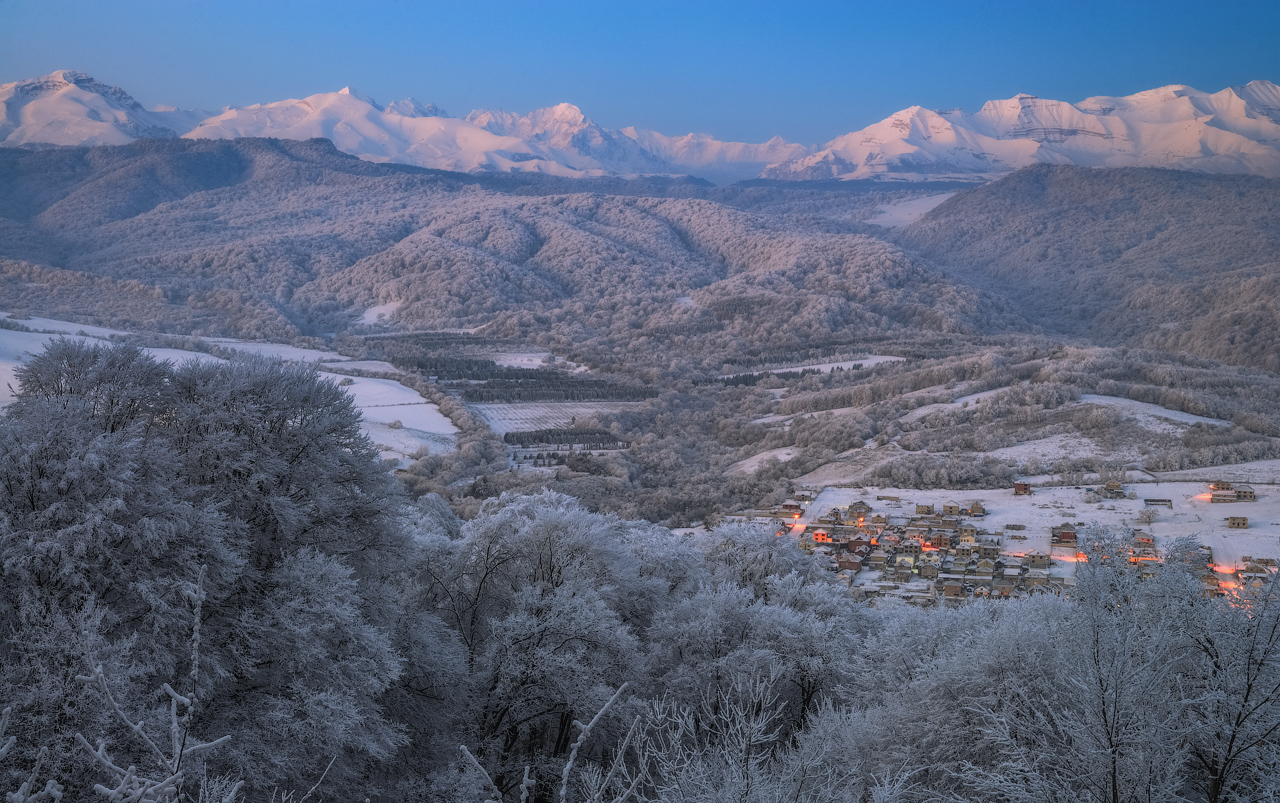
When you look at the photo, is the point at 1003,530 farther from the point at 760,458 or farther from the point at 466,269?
the point at 466,269

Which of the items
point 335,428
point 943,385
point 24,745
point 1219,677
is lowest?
point 943,385

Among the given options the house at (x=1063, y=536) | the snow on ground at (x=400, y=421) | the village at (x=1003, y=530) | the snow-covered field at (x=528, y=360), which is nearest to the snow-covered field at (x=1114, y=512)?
the village at (x=1003, y=530)

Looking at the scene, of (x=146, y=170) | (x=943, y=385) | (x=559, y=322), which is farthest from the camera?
(x=146, y=170)

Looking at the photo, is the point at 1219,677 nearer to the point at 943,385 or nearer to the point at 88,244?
the point at 943,385

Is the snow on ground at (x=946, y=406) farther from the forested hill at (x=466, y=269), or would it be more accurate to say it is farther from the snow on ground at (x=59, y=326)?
the snow on ground at (x=59, y=326)

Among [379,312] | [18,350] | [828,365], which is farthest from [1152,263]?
[18,350]

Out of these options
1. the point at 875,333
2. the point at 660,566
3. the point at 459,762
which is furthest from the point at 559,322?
the point at 459,762

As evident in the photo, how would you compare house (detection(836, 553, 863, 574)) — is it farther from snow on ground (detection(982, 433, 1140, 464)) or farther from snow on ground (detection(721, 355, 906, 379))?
snow on ground (detection(721, 355, 906, 379))
